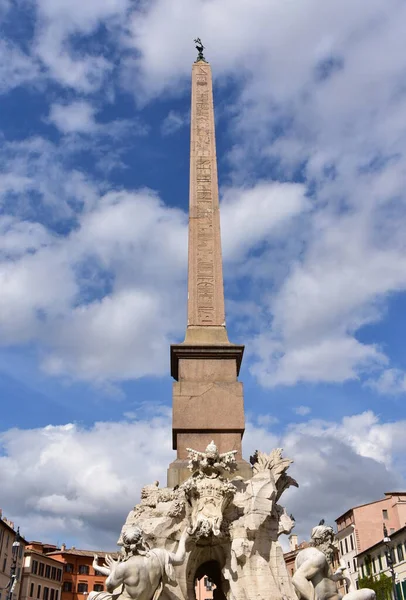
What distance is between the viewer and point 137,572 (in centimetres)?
805

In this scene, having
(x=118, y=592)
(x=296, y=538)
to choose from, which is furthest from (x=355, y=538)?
Answer: (x=118, y=592)

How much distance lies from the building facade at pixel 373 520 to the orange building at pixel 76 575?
2285cm

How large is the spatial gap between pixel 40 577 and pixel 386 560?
27193mm

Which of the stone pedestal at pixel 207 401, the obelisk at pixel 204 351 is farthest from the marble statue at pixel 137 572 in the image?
the stone pedestal at pixel 207 401

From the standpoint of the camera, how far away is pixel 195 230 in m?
14.7

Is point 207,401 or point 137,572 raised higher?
point 207,401

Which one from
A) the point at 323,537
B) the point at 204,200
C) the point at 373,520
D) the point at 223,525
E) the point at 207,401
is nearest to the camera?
the point at 323,537

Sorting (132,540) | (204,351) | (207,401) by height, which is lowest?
(132,540)

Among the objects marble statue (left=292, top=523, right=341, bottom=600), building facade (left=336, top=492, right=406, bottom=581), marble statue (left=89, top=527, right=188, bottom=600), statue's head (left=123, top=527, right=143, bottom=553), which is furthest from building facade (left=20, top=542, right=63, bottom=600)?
marble statue (left=292, top=523, right=341, bottom=600)

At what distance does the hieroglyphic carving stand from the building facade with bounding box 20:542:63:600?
43.7 metres

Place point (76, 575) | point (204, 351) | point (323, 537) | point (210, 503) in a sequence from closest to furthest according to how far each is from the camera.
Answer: point (323, 537) → point (210, 503) → point (204, 351) → point (76, 575)

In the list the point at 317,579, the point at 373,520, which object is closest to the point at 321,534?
the point at 317,579

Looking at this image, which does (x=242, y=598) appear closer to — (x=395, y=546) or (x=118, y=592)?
(x=118, y=592)

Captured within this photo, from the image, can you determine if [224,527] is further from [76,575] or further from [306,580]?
[76,575]
